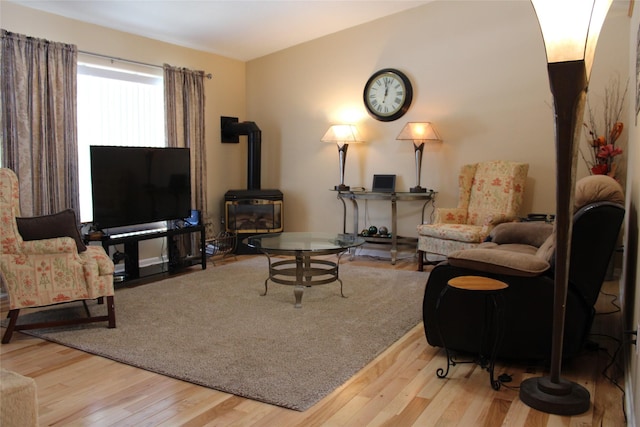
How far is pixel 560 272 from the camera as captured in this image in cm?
225

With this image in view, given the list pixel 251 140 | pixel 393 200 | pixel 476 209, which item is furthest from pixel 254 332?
pixel 251 140

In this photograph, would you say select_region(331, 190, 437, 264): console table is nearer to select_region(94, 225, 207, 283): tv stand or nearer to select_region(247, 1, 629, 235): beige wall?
select_region(247, 1, 629, 235): beige wall

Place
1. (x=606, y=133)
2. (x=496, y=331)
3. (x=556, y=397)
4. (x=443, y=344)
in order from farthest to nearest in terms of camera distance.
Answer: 1. (x=606, y=133)
2. (x=443, y=344)
3. (x=496, y=331)
4. (x=556, y=397)

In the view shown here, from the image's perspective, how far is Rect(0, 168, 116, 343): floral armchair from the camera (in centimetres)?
314

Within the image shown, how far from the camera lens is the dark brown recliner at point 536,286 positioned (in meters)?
2.48

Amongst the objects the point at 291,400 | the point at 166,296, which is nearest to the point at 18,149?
the point at 166,296

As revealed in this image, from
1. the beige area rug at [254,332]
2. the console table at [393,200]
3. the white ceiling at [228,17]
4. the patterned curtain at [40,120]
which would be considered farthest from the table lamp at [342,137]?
the patterned curtain at [40,120]

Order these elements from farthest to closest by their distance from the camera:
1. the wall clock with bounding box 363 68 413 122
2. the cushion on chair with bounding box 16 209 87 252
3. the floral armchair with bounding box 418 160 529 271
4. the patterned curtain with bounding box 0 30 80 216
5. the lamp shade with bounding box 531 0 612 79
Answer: the wall clock with bounding box 363 68 413 122 < the floral armchair with bounding box 418 160 529 271 < the patterned curtain with bounding box 0 30 80 216 < the cushion on chair with bounding box 16 209 87 252 < the lamp shade with bounding box 531 0 612 79

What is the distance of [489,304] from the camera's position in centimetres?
265

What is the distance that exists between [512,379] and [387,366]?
645 millimetres

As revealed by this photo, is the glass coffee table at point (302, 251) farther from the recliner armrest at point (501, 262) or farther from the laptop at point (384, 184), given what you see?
the laptop at point (384, 184)

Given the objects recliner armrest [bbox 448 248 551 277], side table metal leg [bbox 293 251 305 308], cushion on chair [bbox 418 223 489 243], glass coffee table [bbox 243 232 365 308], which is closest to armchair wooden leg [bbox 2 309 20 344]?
glass coffee table [bbox 243 232 365 308]

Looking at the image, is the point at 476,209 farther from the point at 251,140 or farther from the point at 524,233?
the point at 251,140

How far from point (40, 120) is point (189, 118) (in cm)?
173
